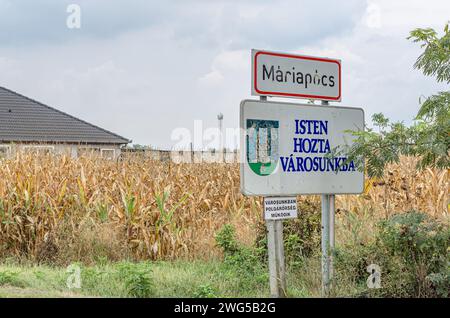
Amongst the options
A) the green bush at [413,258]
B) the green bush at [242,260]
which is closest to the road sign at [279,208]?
the green bush at [413,258]

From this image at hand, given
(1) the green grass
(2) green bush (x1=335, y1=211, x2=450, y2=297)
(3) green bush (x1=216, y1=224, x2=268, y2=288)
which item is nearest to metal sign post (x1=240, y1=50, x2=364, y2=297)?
(2) green bush (x1=335, y1=211, x2=450, y2=297)

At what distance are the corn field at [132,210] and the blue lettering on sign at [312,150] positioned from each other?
1917 millimetres

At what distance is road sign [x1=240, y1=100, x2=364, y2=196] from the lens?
260 inches

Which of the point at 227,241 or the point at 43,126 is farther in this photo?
the point at 43,126

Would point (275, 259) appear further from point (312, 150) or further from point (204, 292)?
point (312, 150)

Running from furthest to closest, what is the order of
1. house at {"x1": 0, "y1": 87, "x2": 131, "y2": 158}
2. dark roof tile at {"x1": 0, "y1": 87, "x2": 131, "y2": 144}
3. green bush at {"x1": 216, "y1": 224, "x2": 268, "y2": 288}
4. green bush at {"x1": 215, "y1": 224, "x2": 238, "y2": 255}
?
dark roof tile at {"x1": 0, "y1": 87, "x2": 131, "y2": 144}, house at {"x1": 0, "y1": 87, "x2": 131, "y2": 158}, green bush at {"x1": 215, "y1": 224, "x2": 238, "y2": 255}, green bush at {"x1": 216, "y1": 224, "x2": 268, "y2": 288}

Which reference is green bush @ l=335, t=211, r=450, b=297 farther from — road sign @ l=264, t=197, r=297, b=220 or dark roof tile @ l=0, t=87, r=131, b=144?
dark roof tile @ l=0, t=87, r=131, b=144

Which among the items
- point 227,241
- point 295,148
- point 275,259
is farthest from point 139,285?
point 295,148

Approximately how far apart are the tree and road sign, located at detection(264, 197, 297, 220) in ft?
2.51

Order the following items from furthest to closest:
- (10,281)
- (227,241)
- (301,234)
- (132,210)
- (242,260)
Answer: (132,210) < (227,241) < (301,234) < (242,260) < (10,281)

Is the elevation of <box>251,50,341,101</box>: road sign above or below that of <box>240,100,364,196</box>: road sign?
above

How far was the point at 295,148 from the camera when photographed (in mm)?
6930

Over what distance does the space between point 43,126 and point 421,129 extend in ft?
112
